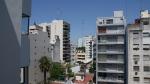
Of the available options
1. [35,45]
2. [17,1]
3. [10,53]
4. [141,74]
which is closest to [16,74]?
[10,53]

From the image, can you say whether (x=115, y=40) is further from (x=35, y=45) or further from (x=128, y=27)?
(x=35, y=45)

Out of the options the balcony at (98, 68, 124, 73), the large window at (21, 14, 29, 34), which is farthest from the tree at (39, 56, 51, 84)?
the large window at (21, 14, 29, 34)

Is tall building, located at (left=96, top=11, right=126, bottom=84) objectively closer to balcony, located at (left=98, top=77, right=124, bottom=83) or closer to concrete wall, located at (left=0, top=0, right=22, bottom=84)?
balcony, located at (left=98, top=77, right=124, bottom=83)

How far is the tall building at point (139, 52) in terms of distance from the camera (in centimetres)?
4450

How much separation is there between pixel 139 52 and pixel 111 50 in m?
4.99

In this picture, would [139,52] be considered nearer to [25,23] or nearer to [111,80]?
[111,80]

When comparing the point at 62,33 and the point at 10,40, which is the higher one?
the point at 62,33

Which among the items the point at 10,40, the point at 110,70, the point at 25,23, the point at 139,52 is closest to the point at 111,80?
the point at 110,70

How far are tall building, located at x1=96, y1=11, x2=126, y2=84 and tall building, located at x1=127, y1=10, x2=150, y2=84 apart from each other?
1590mm

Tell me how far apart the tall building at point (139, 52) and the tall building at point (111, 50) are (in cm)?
159

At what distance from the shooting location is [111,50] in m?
48.0

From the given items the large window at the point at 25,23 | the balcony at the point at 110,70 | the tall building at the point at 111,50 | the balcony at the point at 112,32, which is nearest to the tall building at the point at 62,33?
the tall building at the point at 111,50

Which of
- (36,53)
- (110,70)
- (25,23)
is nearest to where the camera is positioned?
(25,23)

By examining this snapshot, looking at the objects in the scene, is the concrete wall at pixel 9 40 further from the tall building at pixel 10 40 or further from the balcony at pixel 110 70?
the balcony at pixel 110 70
